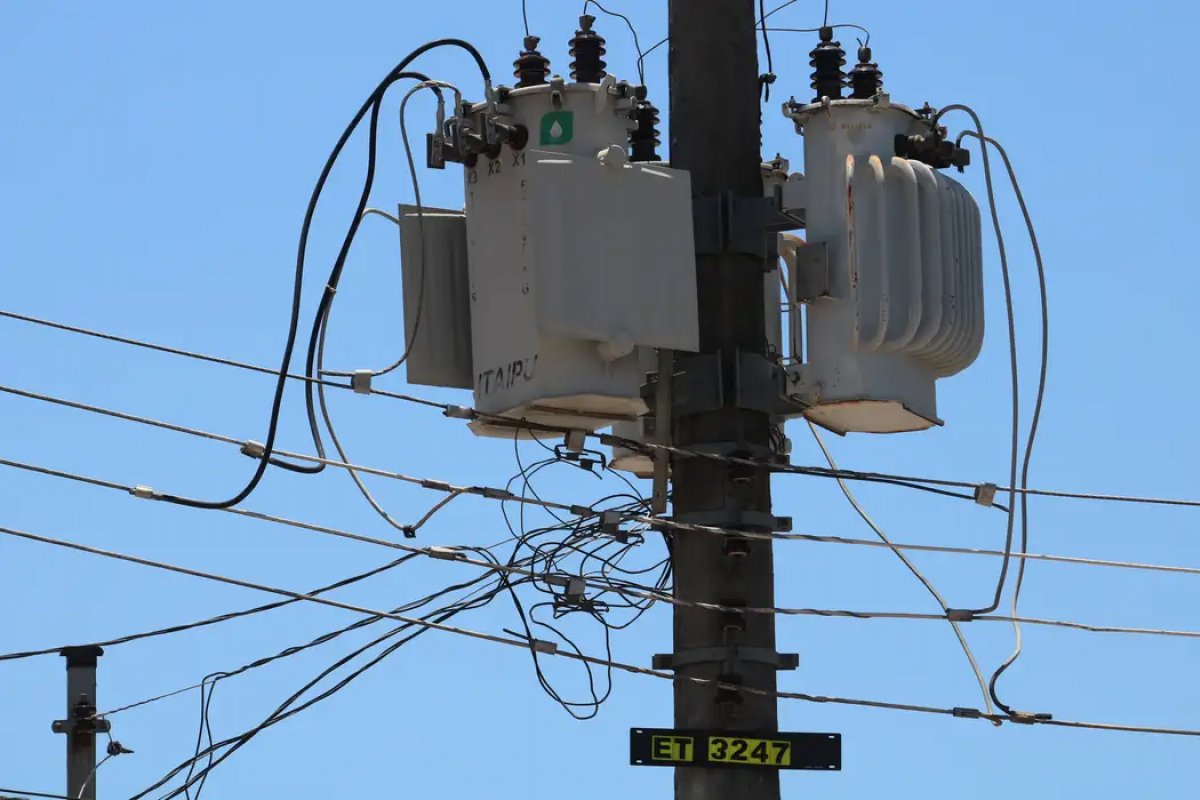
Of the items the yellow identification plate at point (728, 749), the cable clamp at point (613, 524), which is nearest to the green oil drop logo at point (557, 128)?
the cable clamp at point (613, 524)

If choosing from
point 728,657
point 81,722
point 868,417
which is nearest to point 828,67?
point 868,417

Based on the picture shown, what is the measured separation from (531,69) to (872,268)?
1757mm

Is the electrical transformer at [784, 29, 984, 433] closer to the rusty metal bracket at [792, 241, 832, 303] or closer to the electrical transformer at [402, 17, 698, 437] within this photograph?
the rusty metal bracket at [792, 241, 832, 303]

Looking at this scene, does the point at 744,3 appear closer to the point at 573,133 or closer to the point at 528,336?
the point at 573,133

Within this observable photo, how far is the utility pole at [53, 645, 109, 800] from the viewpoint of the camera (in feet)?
Answer: 37.8

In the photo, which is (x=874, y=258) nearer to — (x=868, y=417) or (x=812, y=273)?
(x=812, y=273)

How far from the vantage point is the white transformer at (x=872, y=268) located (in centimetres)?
1053

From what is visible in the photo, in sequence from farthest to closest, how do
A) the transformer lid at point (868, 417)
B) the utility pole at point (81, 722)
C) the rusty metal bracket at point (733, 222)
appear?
the utility pole at point (81, 722) < the transformer lid at point (868, 417) < the rusty metal bracket at point (733, 222)

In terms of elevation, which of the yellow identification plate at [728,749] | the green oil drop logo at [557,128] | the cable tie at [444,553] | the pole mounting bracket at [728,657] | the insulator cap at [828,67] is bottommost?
the yellow identification plate at [728,749]

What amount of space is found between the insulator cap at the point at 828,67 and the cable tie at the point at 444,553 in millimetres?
2664

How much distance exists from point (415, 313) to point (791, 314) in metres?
1.72

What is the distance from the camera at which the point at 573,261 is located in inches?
390

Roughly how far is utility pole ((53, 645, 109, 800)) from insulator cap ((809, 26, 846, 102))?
4495 millimetres

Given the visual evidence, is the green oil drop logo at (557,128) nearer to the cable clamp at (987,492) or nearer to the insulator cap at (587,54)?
the insulator cap at (587,54)
